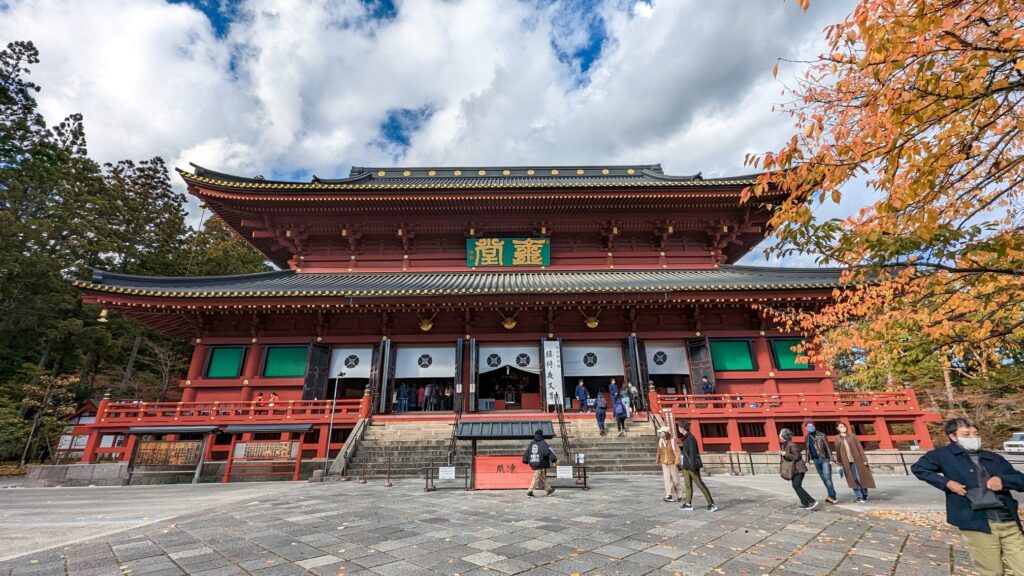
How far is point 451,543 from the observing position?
16.2 feet

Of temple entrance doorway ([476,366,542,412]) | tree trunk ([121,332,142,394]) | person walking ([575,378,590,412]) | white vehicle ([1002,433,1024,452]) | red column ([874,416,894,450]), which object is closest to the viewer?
red column ([874,416,894,450])

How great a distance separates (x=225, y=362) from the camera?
14.7 m

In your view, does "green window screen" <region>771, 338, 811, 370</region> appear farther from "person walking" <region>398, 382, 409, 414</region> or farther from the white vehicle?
the white vehicle

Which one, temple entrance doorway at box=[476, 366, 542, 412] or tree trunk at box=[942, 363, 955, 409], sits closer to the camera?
temple entrance doorway at box=[476, 366, 542, 412]

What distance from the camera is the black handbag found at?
10.5 feet

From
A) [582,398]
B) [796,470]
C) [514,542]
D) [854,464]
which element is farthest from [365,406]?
[854,464]

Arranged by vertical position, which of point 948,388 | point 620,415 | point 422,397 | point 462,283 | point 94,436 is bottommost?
point 94,436

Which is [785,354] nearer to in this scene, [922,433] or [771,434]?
[771,434]

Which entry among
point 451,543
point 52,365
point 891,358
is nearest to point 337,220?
point 451,543

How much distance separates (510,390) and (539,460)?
36.1 feet

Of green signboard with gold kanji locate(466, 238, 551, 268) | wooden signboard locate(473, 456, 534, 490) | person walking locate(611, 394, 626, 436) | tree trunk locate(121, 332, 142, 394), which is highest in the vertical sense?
green signboard with gold kanji locate(466, 238, 551, 268)

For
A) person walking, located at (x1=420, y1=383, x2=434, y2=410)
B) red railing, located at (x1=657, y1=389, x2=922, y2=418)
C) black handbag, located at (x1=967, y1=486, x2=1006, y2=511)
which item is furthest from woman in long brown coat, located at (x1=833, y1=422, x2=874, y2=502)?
person walking, located at (x1=420, y1=383, x2=434, y2=410)

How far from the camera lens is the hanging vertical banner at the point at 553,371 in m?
14.0

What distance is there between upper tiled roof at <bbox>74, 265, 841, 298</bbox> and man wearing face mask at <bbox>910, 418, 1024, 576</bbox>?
33.8 ft
